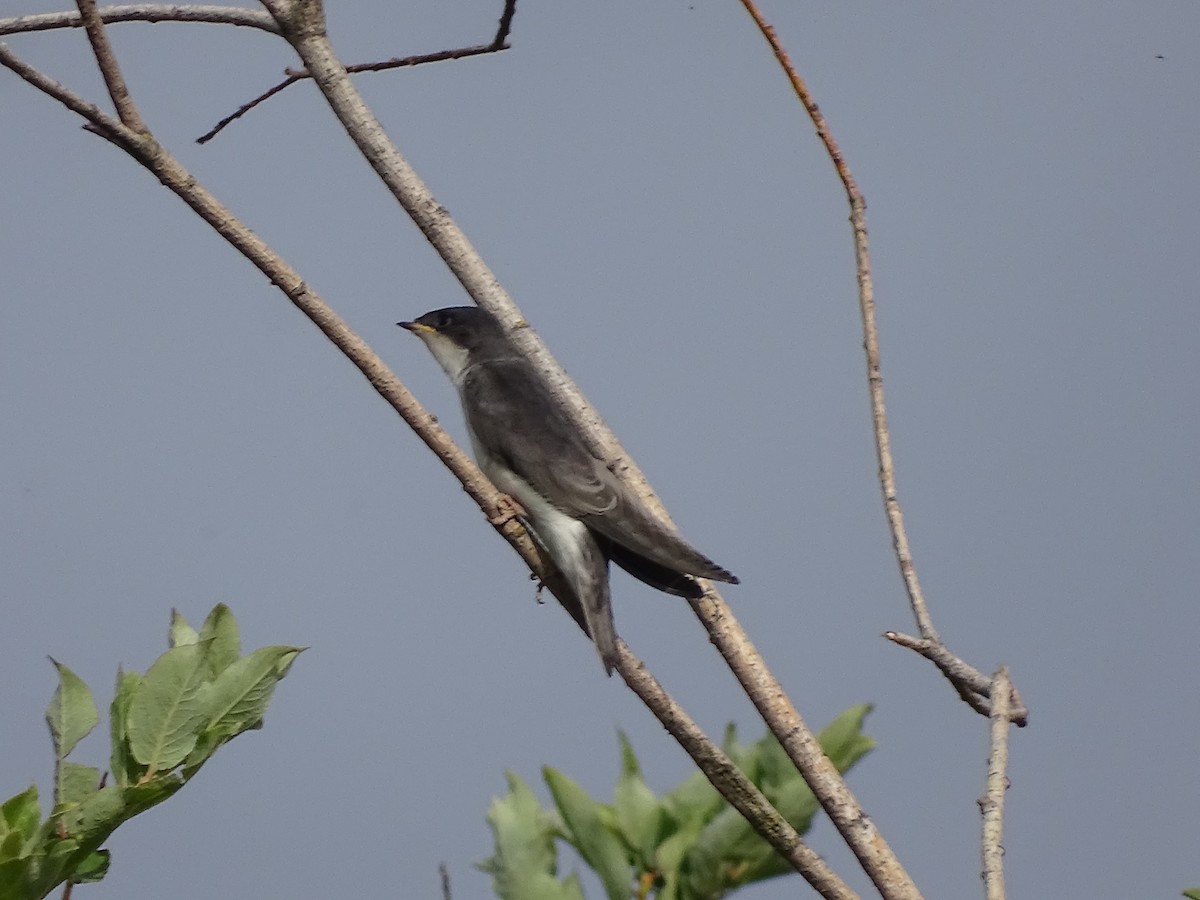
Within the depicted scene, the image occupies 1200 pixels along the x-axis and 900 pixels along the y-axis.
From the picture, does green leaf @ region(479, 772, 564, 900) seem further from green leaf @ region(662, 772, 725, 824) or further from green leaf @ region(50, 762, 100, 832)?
green leaf @ region(50, 762, 100, 832)

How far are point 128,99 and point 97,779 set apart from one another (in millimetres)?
1201

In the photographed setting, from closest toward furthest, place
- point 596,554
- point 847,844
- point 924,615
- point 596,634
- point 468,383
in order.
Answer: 1. point 847,844
2. point 924,615
3. point 596,634
4. point 596,554
5. point 468,383

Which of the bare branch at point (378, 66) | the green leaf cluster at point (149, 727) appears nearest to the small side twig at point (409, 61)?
the bare branch at point (378, 66)

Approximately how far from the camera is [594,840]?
3330mm

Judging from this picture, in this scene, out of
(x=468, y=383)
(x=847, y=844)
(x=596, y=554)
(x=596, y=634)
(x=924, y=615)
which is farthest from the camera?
(x=468, y=383)

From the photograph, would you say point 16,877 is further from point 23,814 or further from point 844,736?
point 844,736

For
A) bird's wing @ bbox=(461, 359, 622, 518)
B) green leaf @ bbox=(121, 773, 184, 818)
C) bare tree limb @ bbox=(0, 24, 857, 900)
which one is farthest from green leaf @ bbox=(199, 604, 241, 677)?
bird's wing @ bbox=(461, 359, 622, 518)

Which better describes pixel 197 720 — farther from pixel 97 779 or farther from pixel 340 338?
pixel 340 338

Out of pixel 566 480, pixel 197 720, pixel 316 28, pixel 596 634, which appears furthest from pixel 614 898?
pixel 316 28

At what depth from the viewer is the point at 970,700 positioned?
2836 mm

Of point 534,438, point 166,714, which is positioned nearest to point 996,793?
point 166,714

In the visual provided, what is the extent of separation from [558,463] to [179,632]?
1.99 meters

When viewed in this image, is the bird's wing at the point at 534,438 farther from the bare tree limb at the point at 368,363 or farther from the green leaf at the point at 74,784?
the green leaf at the point at 74,784

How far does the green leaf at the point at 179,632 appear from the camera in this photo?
2.27m
